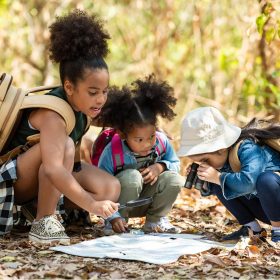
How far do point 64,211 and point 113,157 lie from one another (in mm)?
459

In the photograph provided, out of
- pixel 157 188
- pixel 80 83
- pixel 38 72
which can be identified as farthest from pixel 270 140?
pixel 38 72

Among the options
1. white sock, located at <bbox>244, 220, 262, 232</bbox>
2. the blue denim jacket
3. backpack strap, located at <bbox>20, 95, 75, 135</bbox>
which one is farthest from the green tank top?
white sock, located at <bbox>244, 220, 262, 232</bbox>

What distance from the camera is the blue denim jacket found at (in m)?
3.82

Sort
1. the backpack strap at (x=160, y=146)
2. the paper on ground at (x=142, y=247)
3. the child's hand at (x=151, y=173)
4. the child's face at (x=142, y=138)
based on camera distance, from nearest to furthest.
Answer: the paper on ground at (x=142, y=247) < the child's face at (x=142, y=138) < the child's hand at (x=151, y=173) < the backpack strap at (x=160, y=146)

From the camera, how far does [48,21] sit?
8.37 meters

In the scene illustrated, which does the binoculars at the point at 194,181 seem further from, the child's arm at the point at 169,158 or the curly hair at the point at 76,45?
the curly hair at the point at 76,45

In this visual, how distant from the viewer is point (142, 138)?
4.24 meters

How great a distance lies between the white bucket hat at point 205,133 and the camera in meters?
3.95

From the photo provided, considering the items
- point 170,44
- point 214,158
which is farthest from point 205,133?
point 170,44

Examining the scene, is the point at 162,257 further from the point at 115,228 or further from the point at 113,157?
the point at 113,157

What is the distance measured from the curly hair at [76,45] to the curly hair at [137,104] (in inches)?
14.4

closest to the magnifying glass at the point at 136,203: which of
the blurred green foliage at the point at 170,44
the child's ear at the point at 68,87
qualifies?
the child's ear at the point at 68,87

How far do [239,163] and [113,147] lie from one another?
0.83 metres

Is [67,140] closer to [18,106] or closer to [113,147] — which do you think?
[18,106]
